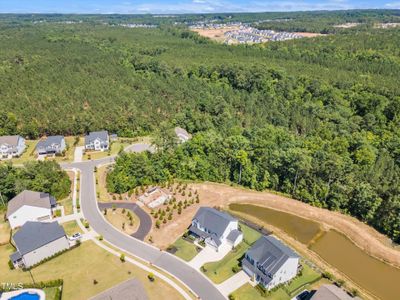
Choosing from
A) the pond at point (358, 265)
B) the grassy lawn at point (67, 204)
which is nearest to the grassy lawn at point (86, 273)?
the grassy lawn at point (67, 204)

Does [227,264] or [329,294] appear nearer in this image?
[329,294]

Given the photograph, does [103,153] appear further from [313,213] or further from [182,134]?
[313,213]

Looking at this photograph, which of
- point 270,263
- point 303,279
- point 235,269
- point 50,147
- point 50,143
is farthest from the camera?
point 50,143

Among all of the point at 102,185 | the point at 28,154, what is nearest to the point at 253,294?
the point at 102,185

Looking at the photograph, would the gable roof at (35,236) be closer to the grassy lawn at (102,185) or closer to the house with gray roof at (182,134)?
the grassy lawn at (102,185)

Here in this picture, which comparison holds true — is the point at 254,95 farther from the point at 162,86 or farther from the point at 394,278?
the point at 394,278

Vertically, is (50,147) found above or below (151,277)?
above

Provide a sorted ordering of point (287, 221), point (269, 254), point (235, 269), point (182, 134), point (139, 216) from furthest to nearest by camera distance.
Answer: point (182, 134) → point (287, 221) → point (139, 216) → point (235, 269) → point (269, 254)
